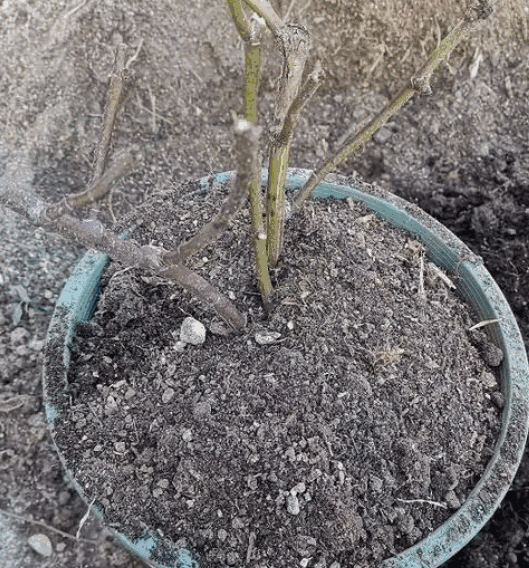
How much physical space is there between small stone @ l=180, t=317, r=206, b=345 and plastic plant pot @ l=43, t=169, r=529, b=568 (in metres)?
0.23

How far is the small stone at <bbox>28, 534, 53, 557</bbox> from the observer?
1193 millimetres

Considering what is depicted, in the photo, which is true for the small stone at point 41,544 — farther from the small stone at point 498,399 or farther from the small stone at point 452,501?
the small stone at point 498,399

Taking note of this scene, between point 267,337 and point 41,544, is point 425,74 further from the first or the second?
point 41,544

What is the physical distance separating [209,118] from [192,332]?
84 centimetres

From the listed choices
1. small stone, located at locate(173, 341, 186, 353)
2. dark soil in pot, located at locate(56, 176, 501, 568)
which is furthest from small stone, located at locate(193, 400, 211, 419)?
small stone, located at locate(173, 341, 186, 353)

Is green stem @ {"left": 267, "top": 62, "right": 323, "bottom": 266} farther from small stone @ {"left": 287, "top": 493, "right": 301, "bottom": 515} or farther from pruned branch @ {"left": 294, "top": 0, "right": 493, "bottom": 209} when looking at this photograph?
small stone @ {"left": 287, "top": 493, "right": 301, "bottom": 515}

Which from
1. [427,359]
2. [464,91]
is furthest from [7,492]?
[464,91]

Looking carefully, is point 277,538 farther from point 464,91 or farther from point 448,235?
point 464,91

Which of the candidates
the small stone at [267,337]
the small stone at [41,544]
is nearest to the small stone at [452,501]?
the small stone at [267,337]

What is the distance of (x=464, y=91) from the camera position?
1.75 m

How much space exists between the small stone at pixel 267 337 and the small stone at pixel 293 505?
266 millimetres

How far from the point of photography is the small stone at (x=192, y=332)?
1109 millimetres

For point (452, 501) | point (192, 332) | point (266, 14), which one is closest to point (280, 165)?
point (266, 14)

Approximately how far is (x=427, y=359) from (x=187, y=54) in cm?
110
